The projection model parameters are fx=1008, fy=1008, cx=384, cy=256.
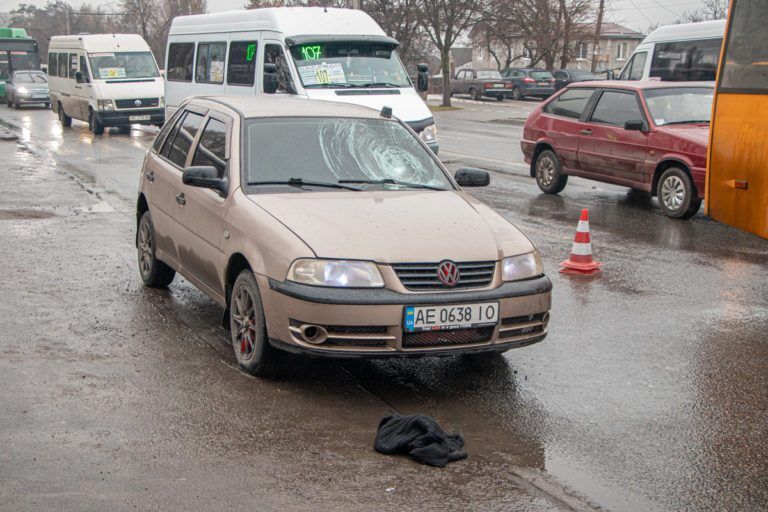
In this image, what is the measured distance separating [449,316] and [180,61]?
15.6 m

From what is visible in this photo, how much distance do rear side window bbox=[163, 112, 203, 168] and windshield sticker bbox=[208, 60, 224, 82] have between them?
10.2m

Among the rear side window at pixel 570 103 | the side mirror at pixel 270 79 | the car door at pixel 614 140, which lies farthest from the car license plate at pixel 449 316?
the side mirror at pixel 270 79

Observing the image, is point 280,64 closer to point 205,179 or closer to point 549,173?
point 549,173

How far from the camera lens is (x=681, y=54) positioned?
882 inches

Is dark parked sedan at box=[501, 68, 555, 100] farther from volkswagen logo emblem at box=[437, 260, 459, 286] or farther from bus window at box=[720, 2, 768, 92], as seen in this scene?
volkswagen logo emblem at box=[437, 260, 459, 286]

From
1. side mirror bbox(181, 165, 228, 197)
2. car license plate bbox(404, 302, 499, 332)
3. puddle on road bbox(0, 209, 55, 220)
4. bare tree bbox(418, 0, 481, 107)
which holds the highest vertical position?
bare tree bbox(418, 0, 481, 107)

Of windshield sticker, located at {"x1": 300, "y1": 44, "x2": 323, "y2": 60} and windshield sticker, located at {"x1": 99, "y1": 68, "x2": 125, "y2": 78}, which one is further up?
windshield sticker, located at {"x1": 300, "y1": 44, "x2": 323, "y2": 60}

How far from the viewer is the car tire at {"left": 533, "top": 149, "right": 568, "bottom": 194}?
1498 cm


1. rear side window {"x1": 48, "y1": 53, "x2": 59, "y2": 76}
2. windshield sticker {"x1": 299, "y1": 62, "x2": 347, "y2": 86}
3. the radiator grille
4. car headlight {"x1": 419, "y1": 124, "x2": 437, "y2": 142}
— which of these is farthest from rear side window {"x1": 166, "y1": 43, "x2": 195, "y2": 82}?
the radiator grille

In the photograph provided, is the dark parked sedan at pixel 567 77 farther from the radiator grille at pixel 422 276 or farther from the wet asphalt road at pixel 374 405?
the radiator grille at pixel 422 276

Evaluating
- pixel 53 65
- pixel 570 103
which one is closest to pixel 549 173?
pixel 570 103

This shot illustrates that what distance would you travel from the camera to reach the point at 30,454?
4.70 metres

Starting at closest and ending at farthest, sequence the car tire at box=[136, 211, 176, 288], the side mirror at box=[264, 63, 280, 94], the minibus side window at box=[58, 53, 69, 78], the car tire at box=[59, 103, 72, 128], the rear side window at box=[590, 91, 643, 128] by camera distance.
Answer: the car tire at box=[136, 211, 176, 288] → the rear side window at box=[590, 91, 643, 128] → the side mirror at box=[264, 63, 280, 94] → the minibus side window at box=[58, 53, 69, 78] → the car tire at box=[59, 103, 72, 128]

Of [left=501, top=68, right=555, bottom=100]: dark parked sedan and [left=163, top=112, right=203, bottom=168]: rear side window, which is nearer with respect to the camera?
[left=163, top=112, right=203, bottom=168]: rear side window
